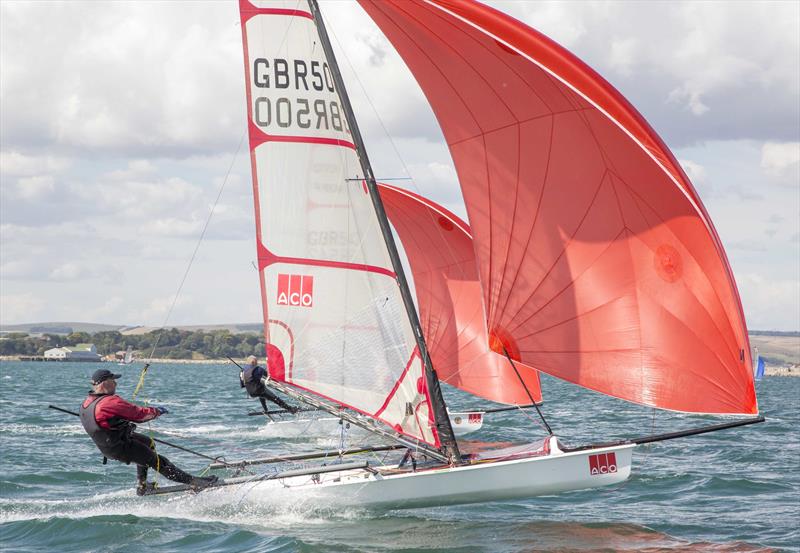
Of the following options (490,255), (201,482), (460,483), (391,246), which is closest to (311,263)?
(391,246)

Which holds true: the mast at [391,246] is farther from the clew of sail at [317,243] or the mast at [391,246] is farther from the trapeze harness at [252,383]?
the trapeze harness at [252,383]

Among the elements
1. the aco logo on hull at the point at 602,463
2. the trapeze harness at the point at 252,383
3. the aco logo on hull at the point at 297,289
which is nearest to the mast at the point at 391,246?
the aco logo on hull at the point at 297,289

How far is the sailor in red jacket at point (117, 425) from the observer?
1151cm

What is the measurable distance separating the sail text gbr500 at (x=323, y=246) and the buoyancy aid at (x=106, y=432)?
2042mm

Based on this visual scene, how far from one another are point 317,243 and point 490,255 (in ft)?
6.93

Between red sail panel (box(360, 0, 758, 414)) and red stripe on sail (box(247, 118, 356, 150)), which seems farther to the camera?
red stripe on sail (box(247, 118, 356, 150))

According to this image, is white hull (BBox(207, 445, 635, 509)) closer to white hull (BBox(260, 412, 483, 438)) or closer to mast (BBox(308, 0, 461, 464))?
mast (BBox(308, 0, 461, 464))

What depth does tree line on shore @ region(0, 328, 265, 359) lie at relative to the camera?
134m

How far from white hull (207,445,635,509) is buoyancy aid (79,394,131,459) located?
1665 mm

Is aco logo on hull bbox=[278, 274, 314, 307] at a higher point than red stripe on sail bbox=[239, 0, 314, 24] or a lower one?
lower

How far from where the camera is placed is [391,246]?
41.1 feet

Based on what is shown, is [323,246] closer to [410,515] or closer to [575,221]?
[575,221]

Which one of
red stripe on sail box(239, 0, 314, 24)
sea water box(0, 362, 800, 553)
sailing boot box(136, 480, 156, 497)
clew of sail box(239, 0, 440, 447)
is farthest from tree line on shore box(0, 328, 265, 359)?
red stripe on sail box(239, 0, 314, 24)

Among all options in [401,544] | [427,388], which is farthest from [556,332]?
[401,544]
